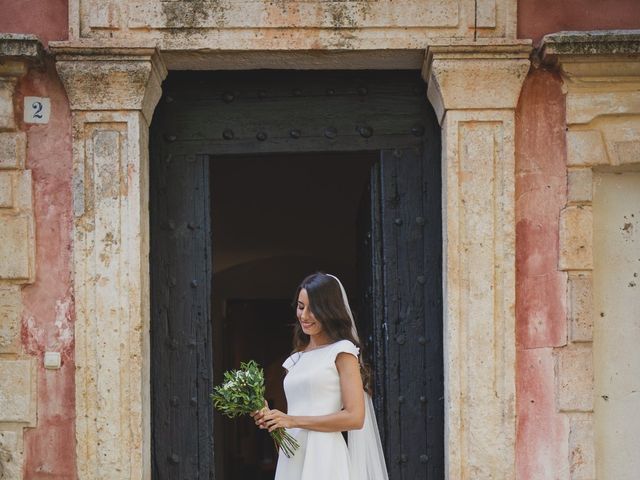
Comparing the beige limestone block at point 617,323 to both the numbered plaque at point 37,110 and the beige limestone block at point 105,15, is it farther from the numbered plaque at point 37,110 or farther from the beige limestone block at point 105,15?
the numbered plaque at point 37,110

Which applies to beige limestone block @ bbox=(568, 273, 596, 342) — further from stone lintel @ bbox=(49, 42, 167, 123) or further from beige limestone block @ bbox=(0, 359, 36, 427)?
beige limestone block @ bbox=(0, 359, 36, 427)

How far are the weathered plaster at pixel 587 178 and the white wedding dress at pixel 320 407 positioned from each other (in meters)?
1.04

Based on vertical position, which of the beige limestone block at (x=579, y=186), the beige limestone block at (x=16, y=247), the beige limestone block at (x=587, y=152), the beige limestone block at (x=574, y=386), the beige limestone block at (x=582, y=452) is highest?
the beige limestone block at (x=587, y=152)

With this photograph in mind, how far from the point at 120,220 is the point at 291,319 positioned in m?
7.24

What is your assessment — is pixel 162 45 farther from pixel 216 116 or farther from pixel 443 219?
pixel 443 219

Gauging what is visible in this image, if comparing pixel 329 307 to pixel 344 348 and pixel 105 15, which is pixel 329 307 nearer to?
pixel 344 348

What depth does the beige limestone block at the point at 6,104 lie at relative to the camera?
446 cm

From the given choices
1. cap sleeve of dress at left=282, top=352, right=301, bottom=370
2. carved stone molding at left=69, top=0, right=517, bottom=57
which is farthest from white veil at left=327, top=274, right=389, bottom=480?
carved stone molding at left=69, top=0, right=517, bottom=57

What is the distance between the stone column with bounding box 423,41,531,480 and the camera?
4.38m

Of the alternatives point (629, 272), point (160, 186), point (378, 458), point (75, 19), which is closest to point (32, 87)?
point (75, 19)

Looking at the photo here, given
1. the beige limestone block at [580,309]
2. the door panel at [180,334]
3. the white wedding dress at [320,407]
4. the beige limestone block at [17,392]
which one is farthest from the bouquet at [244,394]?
the beige limestone block at [580,309]

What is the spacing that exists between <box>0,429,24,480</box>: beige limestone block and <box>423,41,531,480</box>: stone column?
6.35 ft

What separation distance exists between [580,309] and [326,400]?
124 cm

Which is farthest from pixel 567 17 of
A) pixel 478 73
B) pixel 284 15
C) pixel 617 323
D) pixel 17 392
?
pixel 17 392
